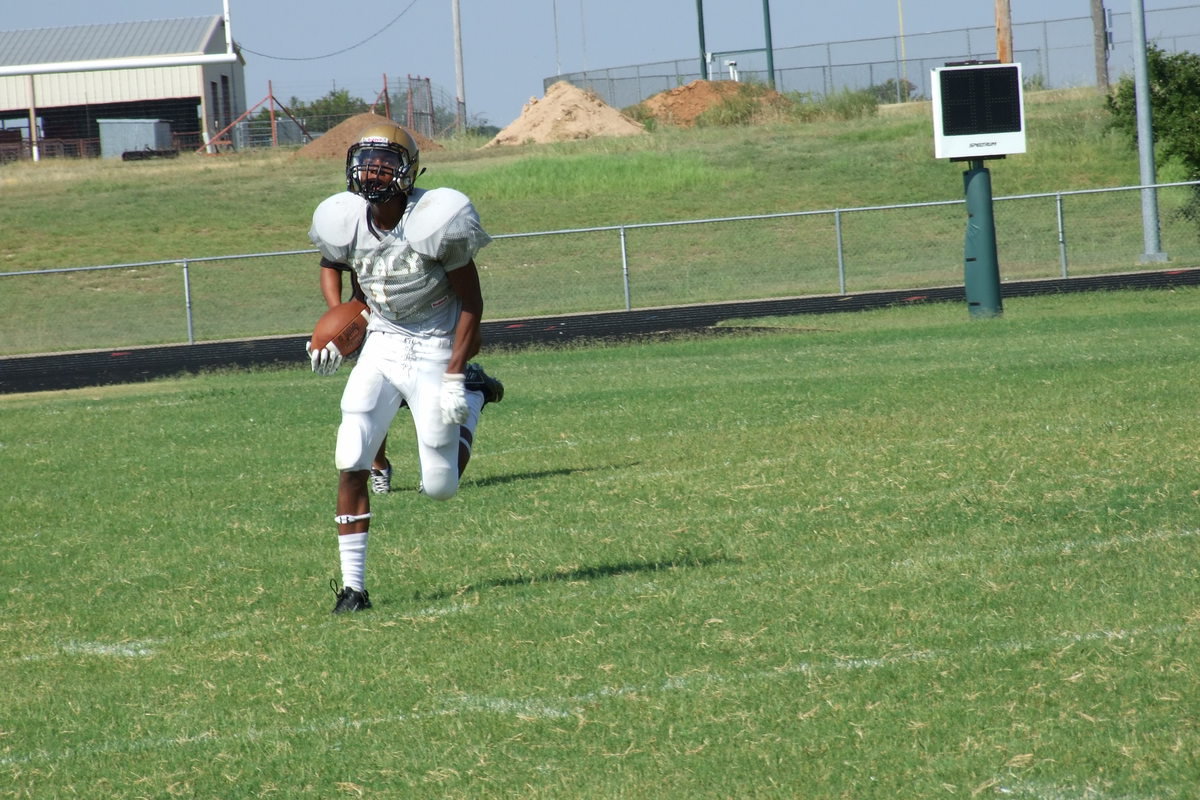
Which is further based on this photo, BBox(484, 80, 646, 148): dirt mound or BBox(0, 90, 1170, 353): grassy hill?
BBox(484, 80, 646, 148): dirt mound

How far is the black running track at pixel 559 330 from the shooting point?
72.9 ft

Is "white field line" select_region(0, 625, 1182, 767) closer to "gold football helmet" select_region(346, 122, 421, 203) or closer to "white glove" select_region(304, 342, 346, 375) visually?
"white glove" select_region(304, 342, 346, 375)

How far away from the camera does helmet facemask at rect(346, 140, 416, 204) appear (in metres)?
6.22

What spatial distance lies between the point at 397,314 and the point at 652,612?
5.69ft

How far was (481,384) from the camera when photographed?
6961mm

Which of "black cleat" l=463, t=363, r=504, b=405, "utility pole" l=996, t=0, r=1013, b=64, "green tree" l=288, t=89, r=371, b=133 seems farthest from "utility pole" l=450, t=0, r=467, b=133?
"black cleat" l=463, t=363, r=504, b=405

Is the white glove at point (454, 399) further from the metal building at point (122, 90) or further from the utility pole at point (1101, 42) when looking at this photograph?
the metal building at point (122, 90)

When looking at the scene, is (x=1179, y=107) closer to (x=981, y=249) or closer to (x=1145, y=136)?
(x=1145, y=136)

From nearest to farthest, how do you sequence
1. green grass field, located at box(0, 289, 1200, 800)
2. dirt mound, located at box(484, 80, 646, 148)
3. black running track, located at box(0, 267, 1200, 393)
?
1. green grass field, located at box(0, 289, 1200, 800)
2. black running track, located at box(0, 267, 1200, 393)
3. dirt mound, located at box(484, 80, 646, 148)

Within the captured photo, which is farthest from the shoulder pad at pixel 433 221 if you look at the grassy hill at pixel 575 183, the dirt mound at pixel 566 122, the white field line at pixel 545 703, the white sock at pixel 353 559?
the dirt mound at pixel 566 122

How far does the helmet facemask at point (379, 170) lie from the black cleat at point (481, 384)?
3.19 ft

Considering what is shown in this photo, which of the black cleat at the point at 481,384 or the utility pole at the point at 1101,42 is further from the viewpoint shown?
the utility pole at the point at 1101,42

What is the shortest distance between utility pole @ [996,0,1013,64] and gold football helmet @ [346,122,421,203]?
29874mm

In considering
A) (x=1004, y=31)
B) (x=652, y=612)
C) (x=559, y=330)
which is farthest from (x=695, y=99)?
(x=652, y=612)
